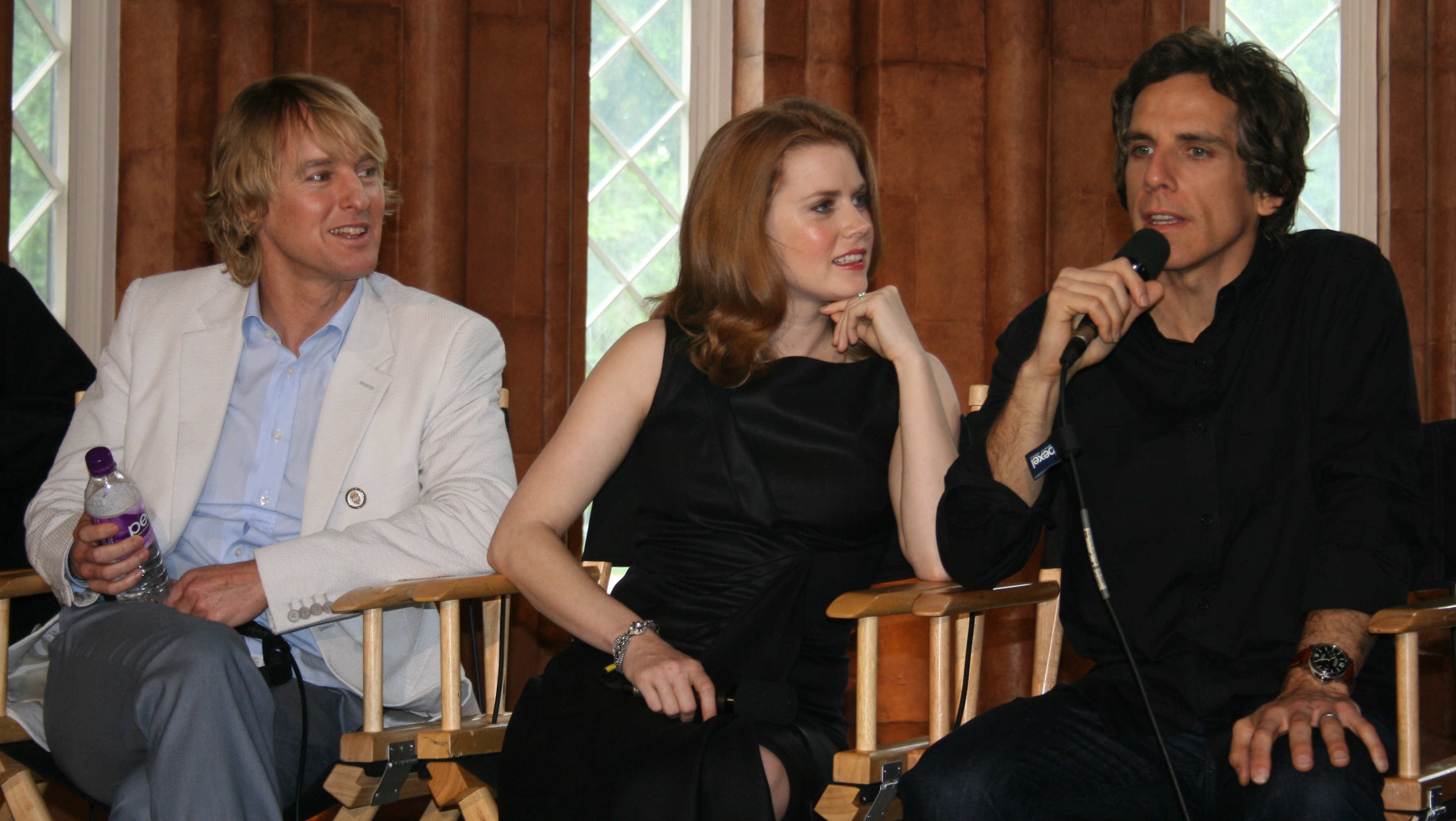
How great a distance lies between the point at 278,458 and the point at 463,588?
1.79 ft

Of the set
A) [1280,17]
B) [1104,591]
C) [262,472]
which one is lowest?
[1104,591]

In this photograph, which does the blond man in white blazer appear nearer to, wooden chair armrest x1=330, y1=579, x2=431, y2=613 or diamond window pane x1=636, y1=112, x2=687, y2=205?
wooden chair armrest x1=330, y1=579, x2=431, y2=613

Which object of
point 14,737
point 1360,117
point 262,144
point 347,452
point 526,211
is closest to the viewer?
point 14,737

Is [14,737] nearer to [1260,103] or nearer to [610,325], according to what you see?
[610,325]

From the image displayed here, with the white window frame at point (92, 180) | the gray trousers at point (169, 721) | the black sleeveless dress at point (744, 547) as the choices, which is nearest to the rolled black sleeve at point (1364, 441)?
the black sleeveless dress at point (744, 547)

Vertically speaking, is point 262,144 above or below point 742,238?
above

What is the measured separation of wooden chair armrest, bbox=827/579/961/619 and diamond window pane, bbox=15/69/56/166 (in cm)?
291

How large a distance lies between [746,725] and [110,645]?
1082 millimetres

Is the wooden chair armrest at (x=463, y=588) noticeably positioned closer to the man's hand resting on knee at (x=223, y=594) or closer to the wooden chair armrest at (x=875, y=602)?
the man's hand resting on knee at (x=223, y=594)

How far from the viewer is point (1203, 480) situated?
204 cm

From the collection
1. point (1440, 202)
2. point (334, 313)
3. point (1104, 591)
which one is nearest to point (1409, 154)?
point (1440, 202)

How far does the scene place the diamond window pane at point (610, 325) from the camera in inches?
167

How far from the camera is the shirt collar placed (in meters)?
2.57

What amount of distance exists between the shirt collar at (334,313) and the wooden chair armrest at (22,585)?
617 millimetres
